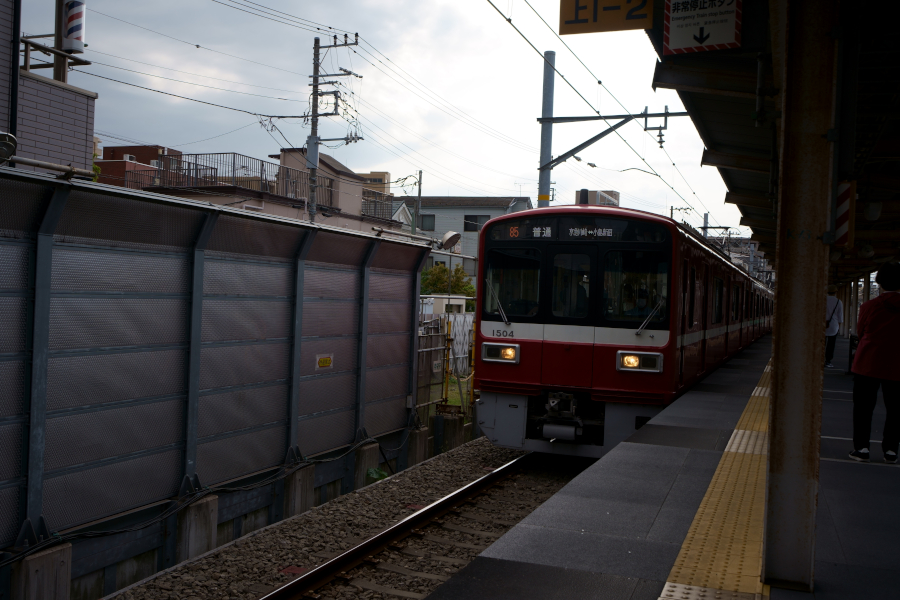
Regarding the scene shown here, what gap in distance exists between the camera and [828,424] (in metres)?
8.07

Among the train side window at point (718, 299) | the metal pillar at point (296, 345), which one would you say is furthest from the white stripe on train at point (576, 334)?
the train side window at point (718, 299)

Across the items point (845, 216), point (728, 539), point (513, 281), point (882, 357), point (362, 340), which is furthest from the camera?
point (362, 340)

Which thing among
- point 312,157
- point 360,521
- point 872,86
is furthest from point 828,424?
point 312,157

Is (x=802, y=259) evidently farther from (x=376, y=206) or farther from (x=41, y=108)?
(x=376, y=206)

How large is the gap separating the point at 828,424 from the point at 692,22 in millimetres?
4638

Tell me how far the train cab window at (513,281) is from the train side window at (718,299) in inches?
167

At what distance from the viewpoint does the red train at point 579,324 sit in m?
8.16

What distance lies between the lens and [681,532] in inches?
165

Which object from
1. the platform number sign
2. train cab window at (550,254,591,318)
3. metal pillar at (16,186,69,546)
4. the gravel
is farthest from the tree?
metal pillar at (16,186,69,546)

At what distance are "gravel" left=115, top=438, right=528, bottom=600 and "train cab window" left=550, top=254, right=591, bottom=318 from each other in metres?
1.97

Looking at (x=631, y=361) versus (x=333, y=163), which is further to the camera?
(x=333, y=163)

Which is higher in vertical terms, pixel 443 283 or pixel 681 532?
pixel 443 283

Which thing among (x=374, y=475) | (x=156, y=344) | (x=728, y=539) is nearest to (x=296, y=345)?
(x=156, y=344)

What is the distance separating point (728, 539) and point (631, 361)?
4.26 m
